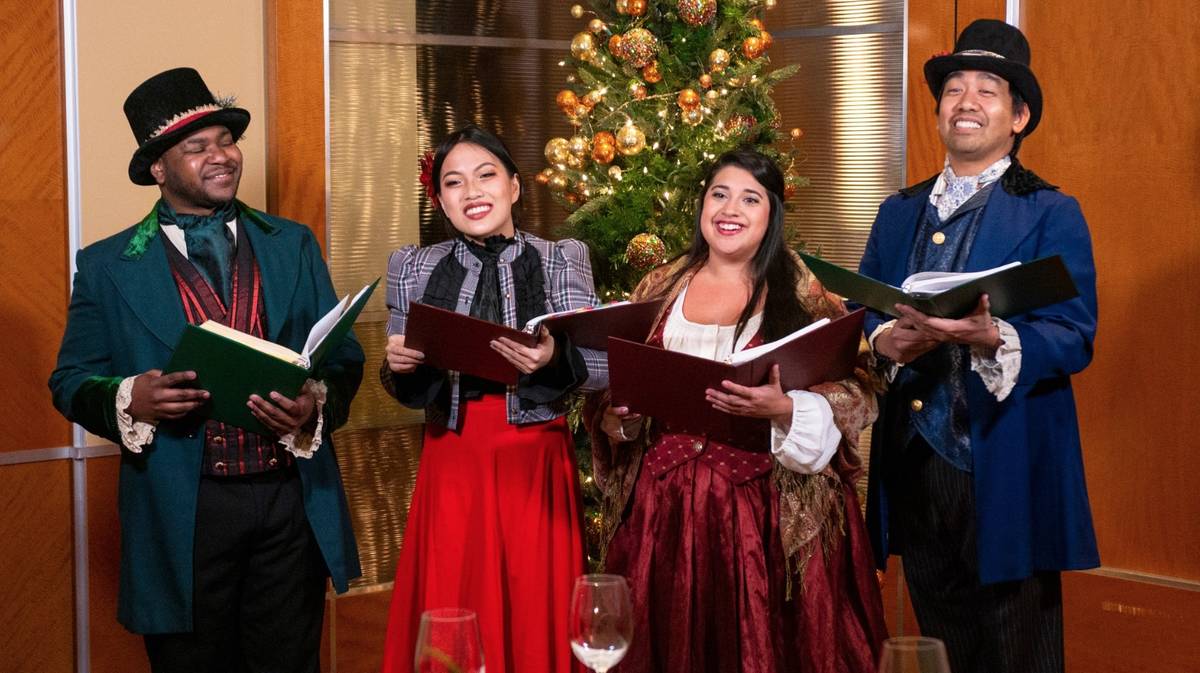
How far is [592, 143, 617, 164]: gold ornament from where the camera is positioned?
3971 millimetres

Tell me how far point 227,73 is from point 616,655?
2.86 metres

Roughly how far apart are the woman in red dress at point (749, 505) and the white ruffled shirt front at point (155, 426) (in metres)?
0.64

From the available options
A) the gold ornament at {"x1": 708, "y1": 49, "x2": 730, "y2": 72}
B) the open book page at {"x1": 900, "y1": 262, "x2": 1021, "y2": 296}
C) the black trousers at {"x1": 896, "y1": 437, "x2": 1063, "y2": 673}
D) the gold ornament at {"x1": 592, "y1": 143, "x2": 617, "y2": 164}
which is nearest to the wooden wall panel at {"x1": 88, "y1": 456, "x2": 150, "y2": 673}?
the gold ornament at {"x1": 592, "y1": 143, "x2": 617, "y2": 164}

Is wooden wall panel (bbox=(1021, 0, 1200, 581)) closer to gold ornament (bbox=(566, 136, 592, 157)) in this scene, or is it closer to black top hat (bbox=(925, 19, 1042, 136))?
black top hat (bbox=(925, 19, 1042, 136))

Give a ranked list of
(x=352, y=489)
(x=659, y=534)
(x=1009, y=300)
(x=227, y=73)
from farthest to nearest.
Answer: (x=352, y=489)
(x=227, y=73)
(x=659, y=534)
(x=1009, y=300)

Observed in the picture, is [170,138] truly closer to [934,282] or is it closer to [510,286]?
[510,286]

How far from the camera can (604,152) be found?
3.97 metres

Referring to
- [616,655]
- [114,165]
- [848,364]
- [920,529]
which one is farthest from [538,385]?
[114,165]

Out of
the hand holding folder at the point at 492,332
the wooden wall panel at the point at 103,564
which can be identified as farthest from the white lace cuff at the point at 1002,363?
the wooden wall panel at the point at 103,564

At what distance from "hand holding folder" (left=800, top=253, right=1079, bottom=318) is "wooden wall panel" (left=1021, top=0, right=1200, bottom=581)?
1.61 m

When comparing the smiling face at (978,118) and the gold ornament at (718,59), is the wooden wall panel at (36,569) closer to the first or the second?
the gold ornament at (718,59)

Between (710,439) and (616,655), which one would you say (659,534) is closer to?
(710,439)

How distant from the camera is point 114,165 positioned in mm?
3756

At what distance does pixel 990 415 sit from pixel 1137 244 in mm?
1575
